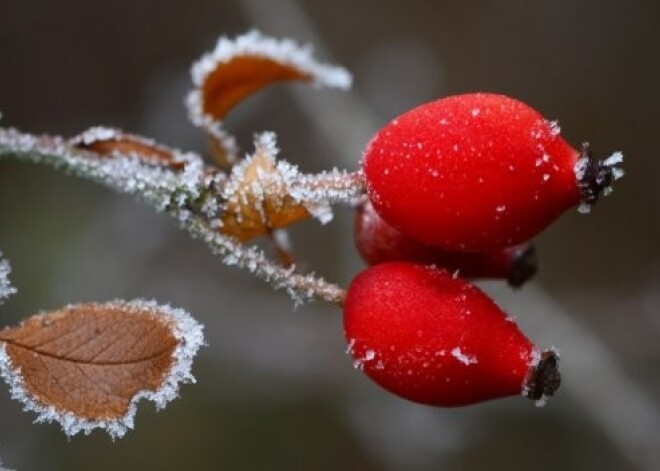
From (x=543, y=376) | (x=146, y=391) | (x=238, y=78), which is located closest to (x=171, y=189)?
(x=146, y=391)

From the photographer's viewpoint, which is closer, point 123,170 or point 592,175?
point 592,175

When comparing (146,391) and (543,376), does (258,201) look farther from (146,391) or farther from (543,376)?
(543,376)

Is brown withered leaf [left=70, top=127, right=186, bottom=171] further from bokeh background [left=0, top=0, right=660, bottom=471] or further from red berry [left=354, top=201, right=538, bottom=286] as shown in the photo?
bokeh background [left=0, top=0, right=660, bottom=471]

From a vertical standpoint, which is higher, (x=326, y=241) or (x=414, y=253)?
(x=326, y=241)

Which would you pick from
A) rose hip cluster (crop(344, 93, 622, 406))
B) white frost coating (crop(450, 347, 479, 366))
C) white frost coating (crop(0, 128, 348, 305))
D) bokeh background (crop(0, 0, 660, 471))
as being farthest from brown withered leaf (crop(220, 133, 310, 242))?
bokeh background (crop(0, 0, 660, 471))

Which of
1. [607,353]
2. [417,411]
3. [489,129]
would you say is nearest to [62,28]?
[417,411]
